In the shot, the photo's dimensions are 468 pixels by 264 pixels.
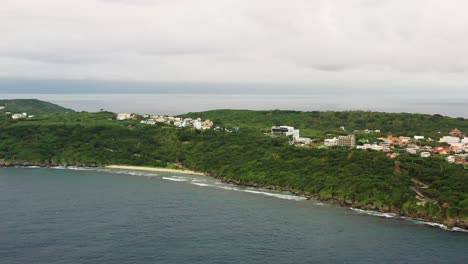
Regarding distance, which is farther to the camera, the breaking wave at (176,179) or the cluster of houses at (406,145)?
the cluster of houses at (406,145)

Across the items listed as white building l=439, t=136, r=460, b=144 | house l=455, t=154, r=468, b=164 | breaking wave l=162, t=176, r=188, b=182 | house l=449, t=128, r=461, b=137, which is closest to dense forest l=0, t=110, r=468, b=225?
house l=455, t=154, r=468, b=164

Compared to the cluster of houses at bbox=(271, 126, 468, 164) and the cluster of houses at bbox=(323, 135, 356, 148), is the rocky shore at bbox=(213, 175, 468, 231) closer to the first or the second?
the cluster of houses at bbox=(271, 126, 468, 164)

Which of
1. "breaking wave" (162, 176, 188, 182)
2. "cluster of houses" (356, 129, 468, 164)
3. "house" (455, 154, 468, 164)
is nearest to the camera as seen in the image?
"house" (455, 154, 468, 164)

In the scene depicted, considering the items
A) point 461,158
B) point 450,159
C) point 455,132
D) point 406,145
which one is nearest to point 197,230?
point 450,159

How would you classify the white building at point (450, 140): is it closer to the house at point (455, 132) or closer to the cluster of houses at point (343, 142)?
the house at point (455, 132)

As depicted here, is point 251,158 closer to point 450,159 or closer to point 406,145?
point 450,159

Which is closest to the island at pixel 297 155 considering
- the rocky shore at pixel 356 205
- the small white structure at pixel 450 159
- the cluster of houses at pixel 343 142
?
the small white structure at pixel 450 159

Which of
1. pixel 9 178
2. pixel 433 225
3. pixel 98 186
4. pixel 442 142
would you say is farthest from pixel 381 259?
pixel 442 142
